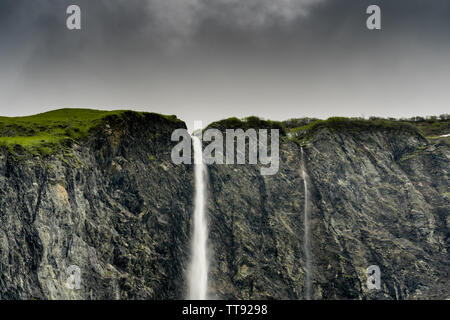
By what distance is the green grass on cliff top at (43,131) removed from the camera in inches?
1563

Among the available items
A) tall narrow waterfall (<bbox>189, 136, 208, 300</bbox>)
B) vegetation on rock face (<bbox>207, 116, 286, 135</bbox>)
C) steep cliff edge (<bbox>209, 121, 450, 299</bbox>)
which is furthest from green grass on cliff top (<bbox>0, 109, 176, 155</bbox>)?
steep cliff edge (<bbox>209, 121, 450, 299</bbox>)

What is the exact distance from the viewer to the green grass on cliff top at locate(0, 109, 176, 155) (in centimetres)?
3969

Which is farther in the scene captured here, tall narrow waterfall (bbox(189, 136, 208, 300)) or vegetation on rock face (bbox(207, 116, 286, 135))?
vegetation on rock face (bbox(207, 116, 286, 135))

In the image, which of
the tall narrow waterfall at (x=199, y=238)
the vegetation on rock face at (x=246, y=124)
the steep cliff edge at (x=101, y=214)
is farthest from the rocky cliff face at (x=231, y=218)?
the vegetation on rock face at (x=246, y=124)

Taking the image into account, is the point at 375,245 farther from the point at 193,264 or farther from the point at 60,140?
the point at 60,140

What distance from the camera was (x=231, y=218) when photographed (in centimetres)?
5319

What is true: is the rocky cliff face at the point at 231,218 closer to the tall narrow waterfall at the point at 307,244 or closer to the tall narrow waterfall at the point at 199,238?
the tall narrow waterfall at the point at 307,244

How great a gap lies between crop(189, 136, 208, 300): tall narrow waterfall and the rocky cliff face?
3.54 feet

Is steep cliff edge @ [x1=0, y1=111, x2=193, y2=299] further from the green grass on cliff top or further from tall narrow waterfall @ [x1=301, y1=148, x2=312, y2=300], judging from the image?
tall narrow waterfall @ [x1=301, y1=148, x2=312, y2=300]

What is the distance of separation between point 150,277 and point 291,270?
19221mm

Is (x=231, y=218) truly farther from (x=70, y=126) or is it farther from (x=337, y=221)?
(x=70, y=126)

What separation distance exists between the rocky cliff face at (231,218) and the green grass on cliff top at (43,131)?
133 centimetres

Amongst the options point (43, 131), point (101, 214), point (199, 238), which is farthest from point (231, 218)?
point (43, 131)

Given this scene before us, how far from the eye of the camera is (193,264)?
48.2m
